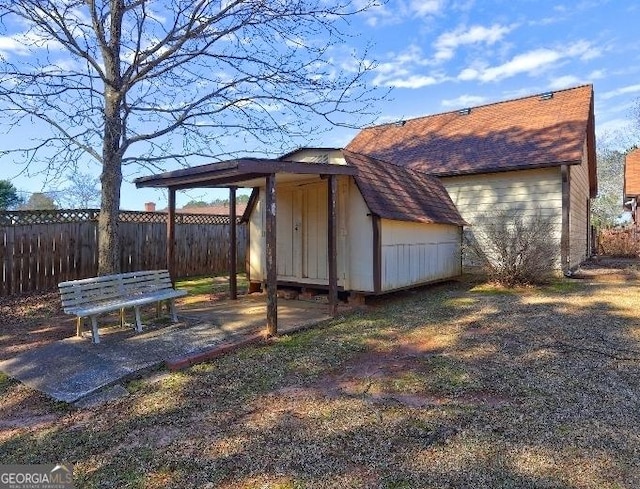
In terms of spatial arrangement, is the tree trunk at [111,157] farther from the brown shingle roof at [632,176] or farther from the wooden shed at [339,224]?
the brown shingle roof at [632,176]

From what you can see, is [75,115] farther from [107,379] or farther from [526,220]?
[526,220]

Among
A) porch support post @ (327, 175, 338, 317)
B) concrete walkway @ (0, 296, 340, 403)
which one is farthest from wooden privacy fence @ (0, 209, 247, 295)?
porch support post @ (327, 175, 338, 317)

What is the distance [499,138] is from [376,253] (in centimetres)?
858

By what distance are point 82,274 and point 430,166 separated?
409 inches

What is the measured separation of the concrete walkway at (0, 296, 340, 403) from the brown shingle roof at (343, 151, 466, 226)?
94.7 inches

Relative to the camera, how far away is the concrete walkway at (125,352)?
→ 434 centimetres

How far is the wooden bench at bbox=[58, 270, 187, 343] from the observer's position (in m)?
5.27

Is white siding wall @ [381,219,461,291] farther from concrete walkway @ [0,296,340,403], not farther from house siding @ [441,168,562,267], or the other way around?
concrete walkway @ [0,296,340,403]

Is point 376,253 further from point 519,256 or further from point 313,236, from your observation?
point 519,256

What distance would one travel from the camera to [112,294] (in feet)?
19.1

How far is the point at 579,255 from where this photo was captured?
13.6 meters

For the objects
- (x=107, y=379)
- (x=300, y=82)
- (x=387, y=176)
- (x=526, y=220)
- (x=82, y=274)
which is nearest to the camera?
Answer: (x=107, y=379)

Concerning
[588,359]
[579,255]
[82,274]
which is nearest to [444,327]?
[588,359]

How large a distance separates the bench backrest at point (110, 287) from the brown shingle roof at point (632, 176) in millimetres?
19361
